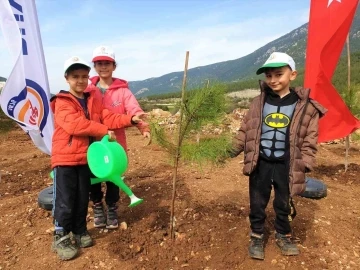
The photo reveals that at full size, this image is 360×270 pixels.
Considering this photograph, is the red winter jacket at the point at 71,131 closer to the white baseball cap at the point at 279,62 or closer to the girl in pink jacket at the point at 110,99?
the girl in pink jacket at the point at 110,99

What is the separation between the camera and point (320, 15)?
15.3 feet

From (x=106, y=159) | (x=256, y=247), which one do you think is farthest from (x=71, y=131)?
(x=256, y=247)

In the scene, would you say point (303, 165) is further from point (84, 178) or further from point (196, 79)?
point (84, 178)

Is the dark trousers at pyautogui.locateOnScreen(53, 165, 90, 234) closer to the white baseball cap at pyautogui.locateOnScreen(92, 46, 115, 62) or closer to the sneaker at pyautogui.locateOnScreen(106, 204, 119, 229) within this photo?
the sneaker at pyautogui.locateOnScreen(106, 204, 119, 229)

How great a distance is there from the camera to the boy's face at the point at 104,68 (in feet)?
11.5

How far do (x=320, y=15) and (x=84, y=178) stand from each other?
12.3ft

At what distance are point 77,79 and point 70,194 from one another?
1.06 meters

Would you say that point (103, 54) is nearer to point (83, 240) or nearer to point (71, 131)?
point (71, 131)

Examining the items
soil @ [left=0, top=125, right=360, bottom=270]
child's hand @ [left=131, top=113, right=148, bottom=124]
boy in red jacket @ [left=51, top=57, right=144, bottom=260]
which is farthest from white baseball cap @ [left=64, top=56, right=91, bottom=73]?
soil @ [left=0, top=125, right=360, bottom=270]

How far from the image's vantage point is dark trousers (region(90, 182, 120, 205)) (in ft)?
12.1

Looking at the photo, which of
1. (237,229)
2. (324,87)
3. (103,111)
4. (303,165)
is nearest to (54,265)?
(103,111)

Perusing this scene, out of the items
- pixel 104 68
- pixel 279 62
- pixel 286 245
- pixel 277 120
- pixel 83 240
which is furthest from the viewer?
pixel 104 68

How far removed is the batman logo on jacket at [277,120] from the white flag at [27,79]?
2.46 metres

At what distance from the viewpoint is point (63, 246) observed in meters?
3.24
